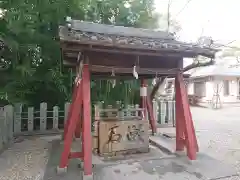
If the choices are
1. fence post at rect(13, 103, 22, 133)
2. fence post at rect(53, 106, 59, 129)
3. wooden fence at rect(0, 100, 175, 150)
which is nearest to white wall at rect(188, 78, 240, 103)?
wooden fence at rect(0, 100, 175, 150)

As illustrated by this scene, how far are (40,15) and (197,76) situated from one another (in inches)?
705

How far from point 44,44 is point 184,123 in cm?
647

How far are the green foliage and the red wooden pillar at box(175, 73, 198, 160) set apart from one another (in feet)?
15.9

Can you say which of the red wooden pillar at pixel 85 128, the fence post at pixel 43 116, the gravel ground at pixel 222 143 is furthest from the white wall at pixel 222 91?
the red wooden pillar at pixel 85 128

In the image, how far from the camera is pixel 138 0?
422 inches

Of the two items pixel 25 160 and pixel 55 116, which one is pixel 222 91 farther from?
pixel 25 160

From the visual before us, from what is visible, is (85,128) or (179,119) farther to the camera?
(179,119)

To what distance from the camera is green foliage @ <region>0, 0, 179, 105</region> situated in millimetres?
6965

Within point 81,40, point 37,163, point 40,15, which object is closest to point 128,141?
point 37,163

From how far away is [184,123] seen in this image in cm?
505

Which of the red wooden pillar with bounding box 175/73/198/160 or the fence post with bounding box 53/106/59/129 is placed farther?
the fence post with bounding box 53/106/59/129

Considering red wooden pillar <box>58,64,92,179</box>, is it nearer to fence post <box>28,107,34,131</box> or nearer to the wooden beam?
the wooden beam

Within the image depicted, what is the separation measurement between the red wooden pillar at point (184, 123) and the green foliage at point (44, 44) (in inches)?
191

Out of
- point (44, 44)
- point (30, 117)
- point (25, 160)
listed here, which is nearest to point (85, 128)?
point (25, 160)
